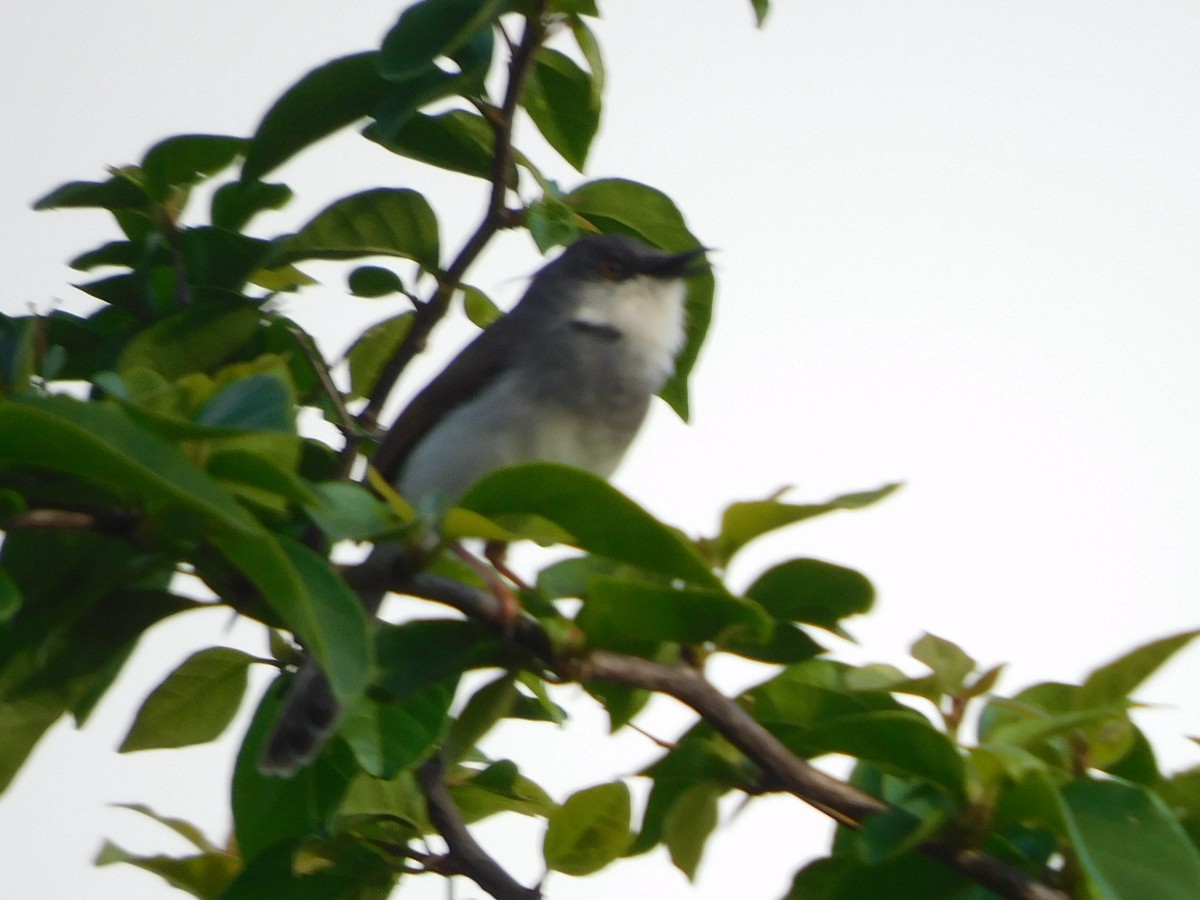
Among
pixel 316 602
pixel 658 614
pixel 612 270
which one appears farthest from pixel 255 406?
pixel 612 270

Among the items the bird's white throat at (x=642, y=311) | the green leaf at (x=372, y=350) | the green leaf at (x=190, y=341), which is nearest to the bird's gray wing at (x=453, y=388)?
the bird's white throat at (x=642, y=311)

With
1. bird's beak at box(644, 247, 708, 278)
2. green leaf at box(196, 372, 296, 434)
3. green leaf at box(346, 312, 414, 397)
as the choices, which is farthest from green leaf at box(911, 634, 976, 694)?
bird's beak at box(644, 247, 708, 278)

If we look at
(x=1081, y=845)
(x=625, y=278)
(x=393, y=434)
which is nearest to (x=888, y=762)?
(x=1081, y=845)

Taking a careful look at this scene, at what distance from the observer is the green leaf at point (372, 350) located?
339 centimetres

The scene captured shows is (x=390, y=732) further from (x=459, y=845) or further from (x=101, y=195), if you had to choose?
(x=101, y=195)

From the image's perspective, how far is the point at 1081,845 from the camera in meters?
1.78

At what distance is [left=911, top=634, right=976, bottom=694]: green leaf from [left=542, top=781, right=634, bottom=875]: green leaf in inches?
23.5

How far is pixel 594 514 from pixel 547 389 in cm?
241

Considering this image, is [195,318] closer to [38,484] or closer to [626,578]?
[38,484]

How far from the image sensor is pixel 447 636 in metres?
2.02

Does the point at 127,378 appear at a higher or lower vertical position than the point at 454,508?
higher

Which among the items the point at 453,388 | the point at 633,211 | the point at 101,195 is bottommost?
the point at 101,195

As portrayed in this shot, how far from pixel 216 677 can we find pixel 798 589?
103cm

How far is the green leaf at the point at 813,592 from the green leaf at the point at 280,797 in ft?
2.46
